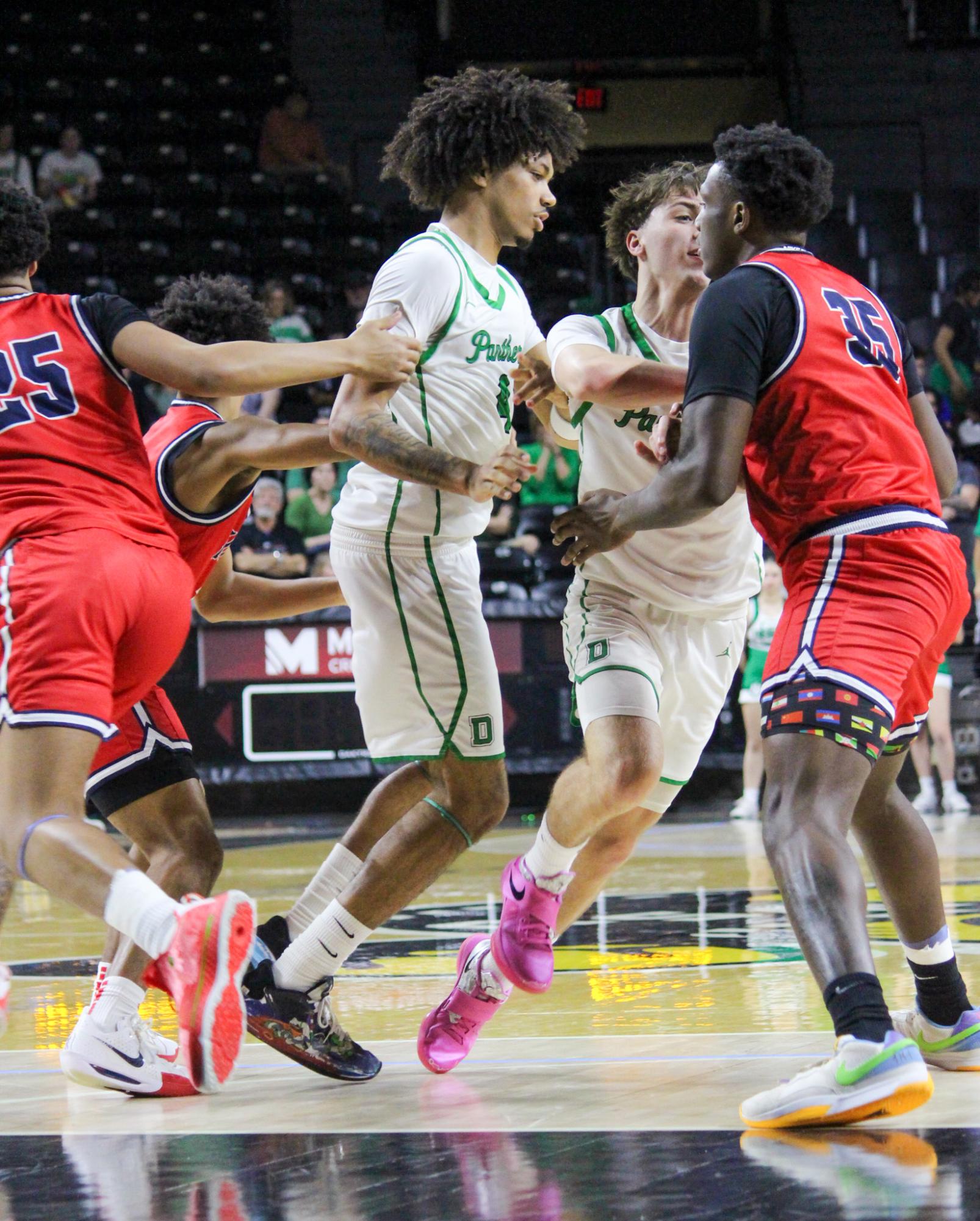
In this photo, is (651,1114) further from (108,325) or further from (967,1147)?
(108,325)

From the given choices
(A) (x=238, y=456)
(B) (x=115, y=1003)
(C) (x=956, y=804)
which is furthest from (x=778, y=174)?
(C) (x=956, y=804)

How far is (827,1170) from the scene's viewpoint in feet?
8.68

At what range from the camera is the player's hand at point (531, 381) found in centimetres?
409

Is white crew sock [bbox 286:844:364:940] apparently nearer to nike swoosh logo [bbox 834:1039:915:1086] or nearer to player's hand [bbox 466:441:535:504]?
player's hand [bbox 466:441:535:504]

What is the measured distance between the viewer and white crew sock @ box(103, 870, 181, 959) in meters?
2.90

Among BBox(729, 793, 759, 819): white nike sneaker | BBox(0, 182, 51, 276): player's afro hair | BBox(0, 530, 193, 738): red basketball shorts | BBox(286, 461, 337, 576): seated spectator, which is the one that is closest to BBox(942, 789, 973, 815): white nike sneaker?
BBox(729, 793, 759, 819): white nike sneaker

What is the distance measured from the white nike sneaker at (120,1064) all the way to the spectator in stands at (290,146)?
549 inches

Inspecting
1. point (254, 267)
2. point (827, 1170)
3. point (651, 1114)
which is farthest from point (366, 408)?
point (254, 267)

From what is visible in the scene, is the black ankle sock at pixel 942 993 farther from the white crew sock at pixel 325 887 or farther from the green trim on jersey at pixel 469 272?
the green trim on jersey at pixel 469 272

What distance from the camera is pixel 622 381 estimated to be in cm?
383

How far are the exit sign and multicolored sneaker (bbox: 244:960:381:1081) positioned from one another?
16.4m

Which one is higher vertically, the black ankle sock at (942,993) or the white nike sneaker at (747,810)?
the black ankle sock at (942,993)

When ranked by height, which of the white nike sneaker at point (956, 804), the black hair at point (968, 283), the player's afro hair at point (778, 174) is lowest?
the white nike sneaker at point (956, 804)

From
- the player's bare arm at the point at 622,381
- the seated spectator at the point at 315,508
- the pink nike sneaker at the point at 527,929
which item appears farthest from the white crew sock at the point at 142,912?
the seated spectator at the point at 315,508
